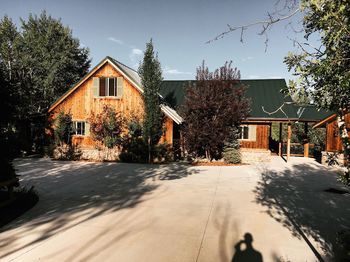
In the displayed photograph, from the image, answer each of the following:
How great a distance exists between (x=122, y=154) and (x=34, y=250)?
14.2 meters

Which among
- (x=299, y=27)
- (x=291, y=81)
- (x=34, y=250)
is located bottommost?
(x=34, y=250)

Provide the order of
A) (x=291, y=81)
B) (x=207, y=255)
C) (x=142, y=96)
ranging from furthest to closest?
(x=142, y=96)
(x=207, y=255)
(x=291, y=81)

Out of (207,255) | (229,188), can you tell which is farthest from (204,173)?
(207,255)

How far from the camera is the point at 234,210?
30.5ft

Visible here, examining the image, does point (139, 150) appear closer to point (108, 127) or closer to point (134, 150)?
point (134, 150)

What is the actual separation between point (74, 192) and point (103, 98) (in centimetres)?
1137

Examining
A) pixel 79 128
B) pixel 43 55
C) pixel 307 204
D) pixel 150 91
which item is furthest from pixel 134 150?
pixel 43 55

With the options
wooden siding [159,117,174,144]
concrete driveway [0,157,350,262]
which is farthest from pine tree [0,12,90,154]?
concrete driveway [0,157,350,262]

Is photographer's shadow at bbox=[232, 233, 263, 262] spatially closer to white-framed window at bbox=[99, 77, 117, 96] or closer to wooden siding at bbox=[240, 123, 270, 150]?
white-framed window at bbox=[99, 77, 117, 96]

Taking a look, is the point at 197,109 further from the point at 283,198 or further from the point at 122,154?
the point at 283,198

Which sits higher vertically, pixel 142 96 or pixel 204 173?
pixel 142 96

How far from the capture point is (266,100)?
25078 mm

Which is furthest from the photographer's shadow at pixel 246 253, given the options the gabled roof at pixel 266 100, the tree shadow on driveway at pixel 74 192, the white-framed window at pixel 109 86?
the white-framed window at pixel 109 86

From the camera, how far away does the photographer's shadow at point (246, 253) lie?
19.6ft
